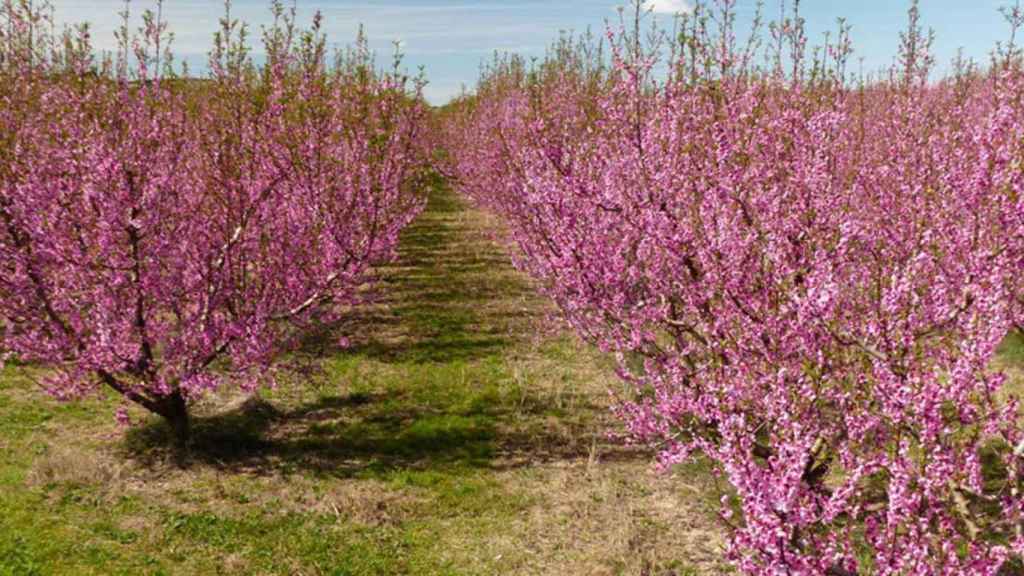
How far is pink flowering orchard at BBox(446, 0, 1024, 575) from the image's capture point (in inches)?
132

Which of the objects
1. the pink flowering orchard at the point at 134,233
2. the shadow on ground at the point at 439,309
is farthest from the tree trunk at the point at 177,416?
the shadow on ground at the point at 439,309

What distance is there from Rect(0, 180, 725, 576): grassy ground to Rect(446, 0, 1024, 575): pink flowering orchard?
100 cm

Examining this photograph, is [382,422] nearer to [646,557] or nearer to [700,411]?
[646,557]

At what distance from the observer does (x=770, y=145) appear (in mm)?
6863

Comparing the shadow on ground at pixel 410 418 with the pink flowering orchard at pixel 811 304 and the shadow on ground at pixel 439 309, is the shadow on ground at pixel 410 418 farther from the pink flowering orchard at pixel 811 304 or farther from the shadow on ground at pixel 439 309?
the pink flowering orchard at pixel 811 304

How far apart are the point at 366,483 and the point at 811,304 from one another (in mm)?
5379

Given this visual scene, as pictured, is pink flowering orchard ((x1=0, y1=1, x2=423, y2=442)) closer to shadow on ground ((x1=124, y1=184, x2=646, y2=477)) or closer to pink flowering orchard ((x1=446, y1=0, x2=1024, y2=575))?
shadow on ground ((x1=124, y1=184, x2=646, y2=477))

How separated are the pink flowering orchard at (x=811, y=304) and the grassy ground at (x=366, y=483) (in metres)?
1.00

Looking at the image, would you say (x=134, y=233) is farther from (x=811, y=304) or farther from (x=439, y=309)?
(x=439, y=309)

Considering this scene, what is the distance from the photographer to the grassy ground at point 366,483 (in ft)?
20.9

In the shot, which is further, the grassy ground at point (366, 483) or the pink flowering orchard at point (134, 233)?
the pink flowering orchard at point (134, 233)

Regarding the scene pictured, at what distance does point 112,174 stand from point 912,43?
9740mm

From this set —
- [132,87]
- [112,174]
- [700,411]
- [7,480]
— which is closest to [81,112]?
[112,174]

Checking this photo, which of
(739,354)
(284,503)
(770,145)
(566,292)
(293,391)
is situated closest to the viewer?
(739,354)
